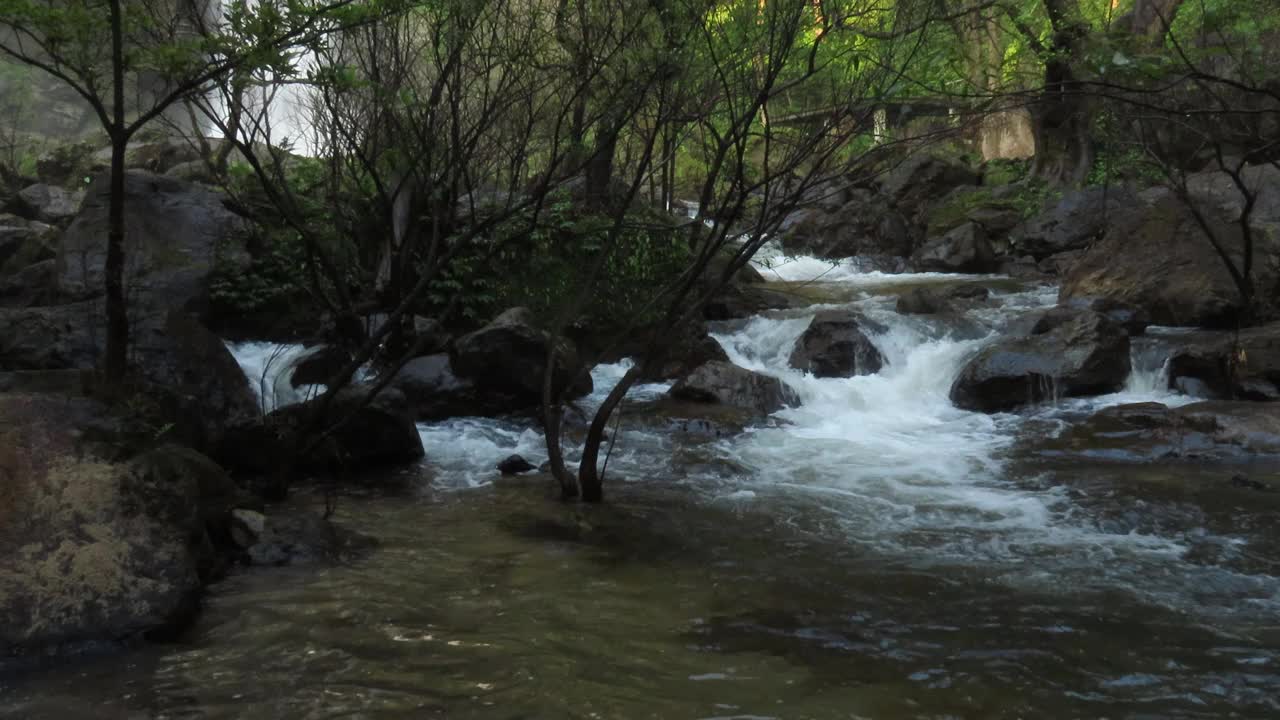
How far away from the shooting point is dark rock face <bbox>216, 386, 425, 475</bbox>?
8.00 meters

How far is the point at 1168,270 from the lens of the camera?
13.7 metres

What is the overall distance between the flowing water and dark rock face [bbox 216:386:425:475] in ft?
1.65

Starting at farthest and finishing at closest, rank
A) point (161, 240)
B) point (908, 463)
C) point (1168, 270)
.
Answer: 1. point (1168, 270)
2. point (161, 240)
3. point (908, 463)

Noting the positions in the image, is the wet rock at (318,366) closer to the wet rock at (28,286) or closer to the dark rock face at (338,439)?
the dark rock face at (338,439)


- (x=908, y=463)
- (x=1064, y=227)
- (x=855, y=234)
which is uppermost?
(x=855, y=234)

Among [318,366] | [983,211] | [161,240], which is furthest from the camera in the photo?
[983,211]

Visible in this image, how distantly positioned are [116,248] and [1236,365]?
1112cm

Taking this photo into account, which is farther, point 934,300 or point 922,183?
point 922,183

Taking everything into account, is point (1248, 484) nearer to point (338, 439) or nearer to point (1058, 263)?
point (338, 439)

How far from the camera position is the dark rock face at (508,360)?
11039 mm

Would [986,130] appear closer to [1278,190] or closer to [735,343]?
[1278,190]

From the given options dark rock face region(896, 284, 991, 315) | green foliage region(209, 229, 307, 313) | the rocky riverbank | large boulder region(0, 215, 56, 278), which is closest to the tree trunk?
the rocky riverbank

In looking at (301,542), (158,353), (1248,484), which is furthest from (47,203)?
(1248,484)

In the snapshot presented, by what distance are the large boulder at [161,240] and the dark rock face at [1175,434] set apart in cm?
1015
